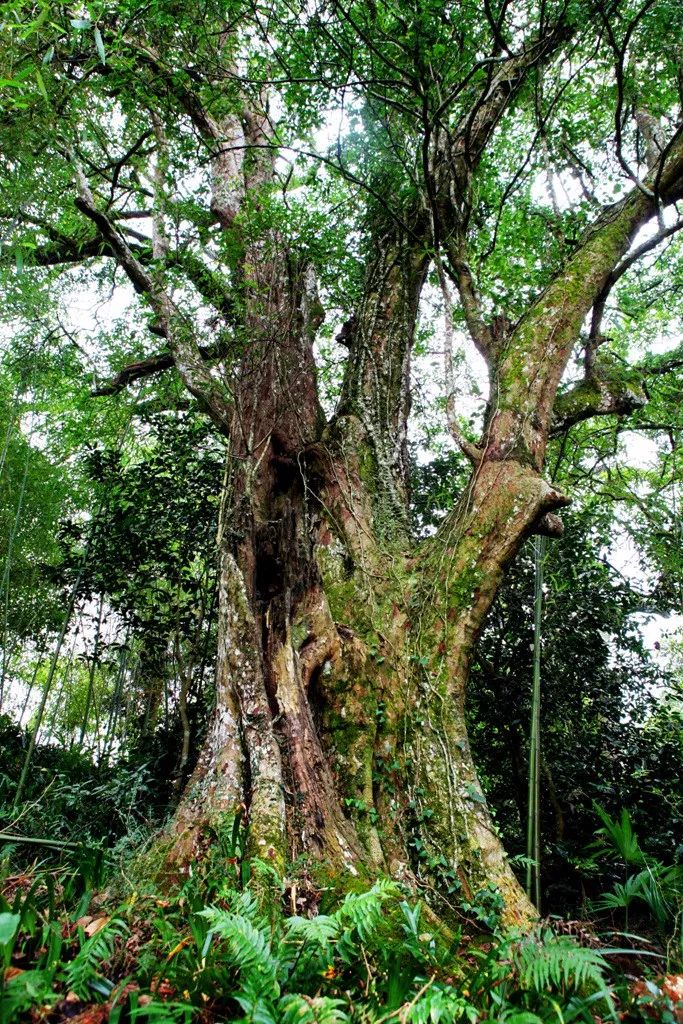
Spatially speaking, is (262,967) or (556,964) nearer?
(262,967)

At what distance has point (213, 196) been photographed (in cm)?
477

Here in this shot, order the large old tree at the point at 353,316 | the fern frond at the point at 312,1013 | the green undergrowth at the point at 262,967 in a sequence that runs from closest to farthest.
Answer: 1. the fern frond at the point at 312,1013
2. the green undergrowth at the point at 262,967
3. the large old tree at the point at 353,316

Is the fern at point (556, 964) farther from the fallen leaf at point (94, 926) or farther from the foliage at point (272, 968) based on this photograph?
the fallen leaf at point (94, 926)

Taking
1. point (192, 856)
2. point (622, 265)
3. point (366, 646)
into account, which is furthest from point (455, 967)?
point (622, 265)

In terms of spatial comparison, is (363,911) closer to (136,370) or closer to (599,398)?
(599,398)

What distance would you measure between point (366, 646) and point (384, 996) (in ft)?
5.98

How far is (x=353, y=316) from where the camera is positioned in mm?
5098

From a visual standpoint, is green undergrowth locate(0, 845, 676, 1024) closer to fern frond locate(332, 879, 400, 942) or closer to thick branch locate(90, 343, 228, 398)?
fern frond locate(332, 879, 400, 942)

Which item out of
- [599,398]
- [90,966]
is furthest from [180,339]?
[90,966]

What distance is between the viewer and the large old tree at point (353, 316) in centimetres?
270

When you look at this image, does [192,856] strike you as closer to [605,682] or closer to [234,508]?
[234,508]

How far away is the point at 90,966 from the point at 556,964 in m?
1.24

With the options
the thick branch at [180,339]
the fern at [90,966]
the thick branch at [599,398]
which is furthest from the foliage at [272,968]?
the thick branch at [599,398]

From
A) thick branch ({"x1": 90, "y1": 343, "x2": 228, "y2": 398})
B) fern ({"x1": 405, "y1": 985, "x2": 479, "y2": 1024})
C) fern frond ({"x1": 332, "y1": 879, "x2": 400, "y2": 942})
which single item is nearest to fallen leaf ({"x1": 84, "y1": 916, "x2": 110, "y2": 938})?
fern frond ({"x1": 332, "y1": 879, "x2": 400, "y2": 942})
